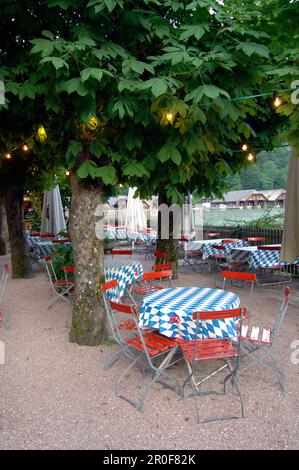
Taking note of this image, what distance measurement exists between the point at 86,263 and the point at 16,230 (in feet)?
17.4

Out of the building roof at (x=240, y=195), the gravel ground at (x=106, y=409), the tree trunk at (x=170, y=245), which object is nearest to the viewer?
the gravel ground at (x=106, y=409)

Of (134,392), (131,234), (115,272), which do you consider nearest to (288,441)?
(134,392)

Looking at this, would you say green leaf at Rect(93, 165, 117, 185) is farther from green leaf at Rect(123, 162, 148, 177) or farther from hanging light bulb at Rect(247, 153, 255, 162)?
hanging light bulb at Rect(247, 153, 255, 162)

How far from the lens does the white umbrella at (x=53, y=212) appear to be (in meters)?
13.3

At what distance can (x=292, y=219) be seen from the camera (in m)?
5.36

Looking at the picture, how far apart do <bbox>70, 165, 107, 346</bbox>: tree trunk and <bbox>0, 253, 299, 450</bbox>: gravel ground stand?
0.26 meters

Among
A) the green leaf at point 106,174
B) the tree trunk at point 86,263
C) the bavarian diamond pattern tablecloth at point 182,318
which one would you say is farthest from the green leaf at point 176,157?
the bavarian diamond pattern tablecloth at point 182,318

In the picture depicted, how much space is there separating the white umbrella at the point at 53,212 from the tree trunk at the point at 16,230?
3678mm

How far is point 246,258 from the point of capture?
8.84 metres

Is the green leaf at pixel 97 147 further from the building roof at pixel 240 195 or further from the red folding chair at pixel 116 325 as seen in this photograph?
the building roof at pixel 240 195

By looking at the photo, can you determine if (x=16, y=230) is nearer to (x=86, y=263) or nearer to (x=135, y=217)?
(x=86, y=263)

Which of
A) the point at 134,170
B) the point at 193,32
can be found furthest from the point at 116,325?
the point at 193,32

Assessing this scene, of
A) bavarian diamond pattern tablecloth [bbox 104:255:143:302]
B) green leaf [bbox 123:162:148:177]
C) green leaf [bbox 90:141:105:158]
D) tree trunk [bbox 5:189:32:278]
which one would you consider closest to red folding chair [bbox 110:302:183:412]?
green leaf [bbox 123:162:148:177]
